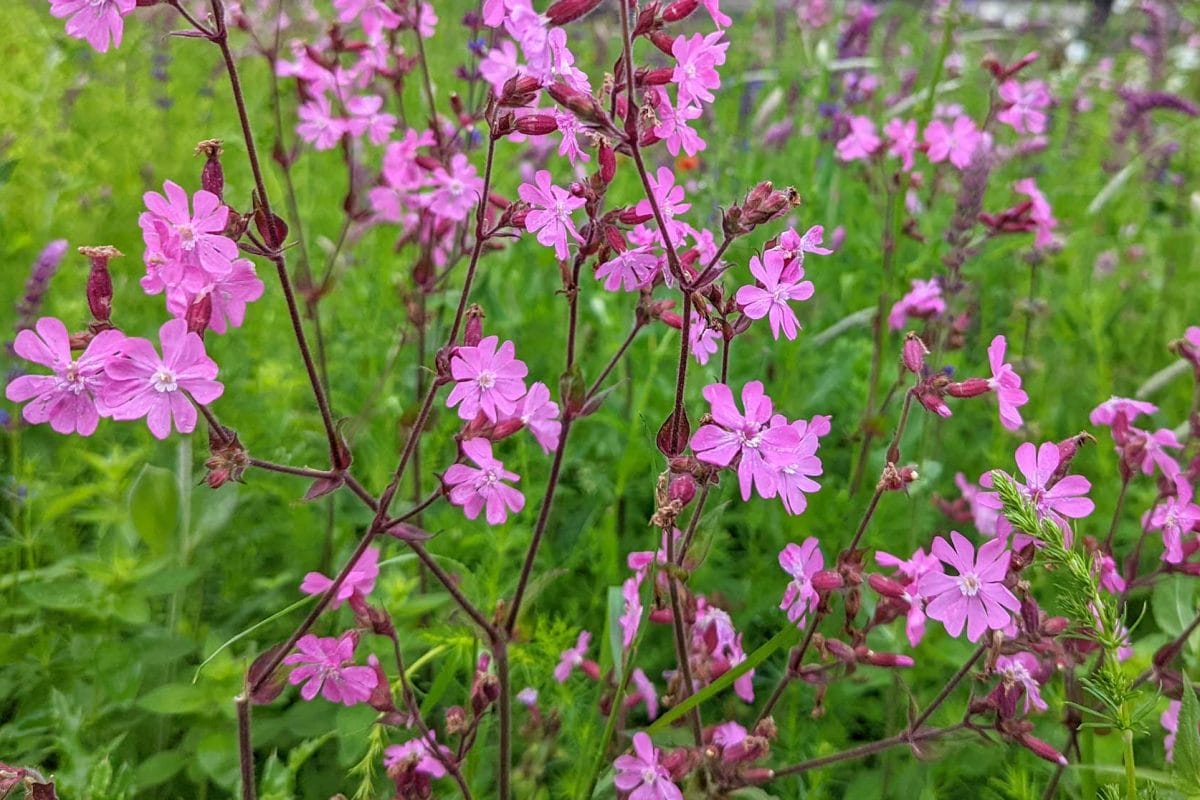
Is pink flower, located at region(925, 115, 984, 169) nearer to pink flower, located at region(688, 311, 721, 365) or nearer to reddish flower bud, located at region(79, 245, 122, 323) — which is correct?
pink flower, located at region(688, 311, 721, 365)

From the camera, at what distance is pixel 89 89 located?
12.6ft

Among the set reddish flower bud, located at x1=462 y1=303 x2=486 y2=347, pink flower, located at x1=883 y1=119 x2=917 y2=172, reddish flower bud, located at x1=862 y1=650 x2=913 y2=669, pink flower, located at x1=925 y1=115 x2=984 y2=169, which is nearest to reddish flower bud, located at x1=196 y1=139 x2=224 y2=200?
reddish flower bud, located at x1=462 y1=303 x2=486 y2=347

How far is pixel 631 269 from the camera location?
4.40 feet

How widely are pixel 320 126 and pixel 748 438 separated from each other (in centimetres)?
146

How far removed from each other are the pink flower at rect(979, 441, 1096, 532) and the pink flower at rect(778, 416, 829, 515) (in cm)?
26

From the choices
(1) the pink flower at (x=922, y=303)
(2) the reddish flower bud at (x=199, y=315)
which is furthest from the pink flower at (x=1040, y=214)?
(2) the reddish flower bud at (x=199, y=315)

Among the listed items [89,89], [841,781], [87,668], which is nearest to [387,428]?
[87,668]

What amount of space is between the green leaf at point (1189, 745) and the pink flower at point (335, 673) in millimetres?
1031

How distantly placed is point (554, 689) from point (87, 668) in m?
0.83

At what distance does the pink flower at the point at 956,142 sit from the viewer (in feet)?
7.64

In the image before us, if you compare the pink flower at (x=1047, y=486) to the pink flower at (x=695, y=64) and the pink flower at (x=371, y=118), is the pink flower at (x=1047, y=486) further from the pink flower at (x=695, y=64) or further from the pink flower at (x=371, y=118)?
the pink flower at (x=371, y=118)

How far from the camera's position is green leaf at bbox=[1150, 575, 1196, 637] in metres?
1.70

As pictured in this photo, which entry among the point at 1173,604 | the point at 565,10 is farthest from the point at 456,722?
the point at 1173,604

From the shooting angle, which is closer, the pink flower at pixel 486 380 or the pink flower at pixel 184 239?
the pink flower at pixel 184 239
